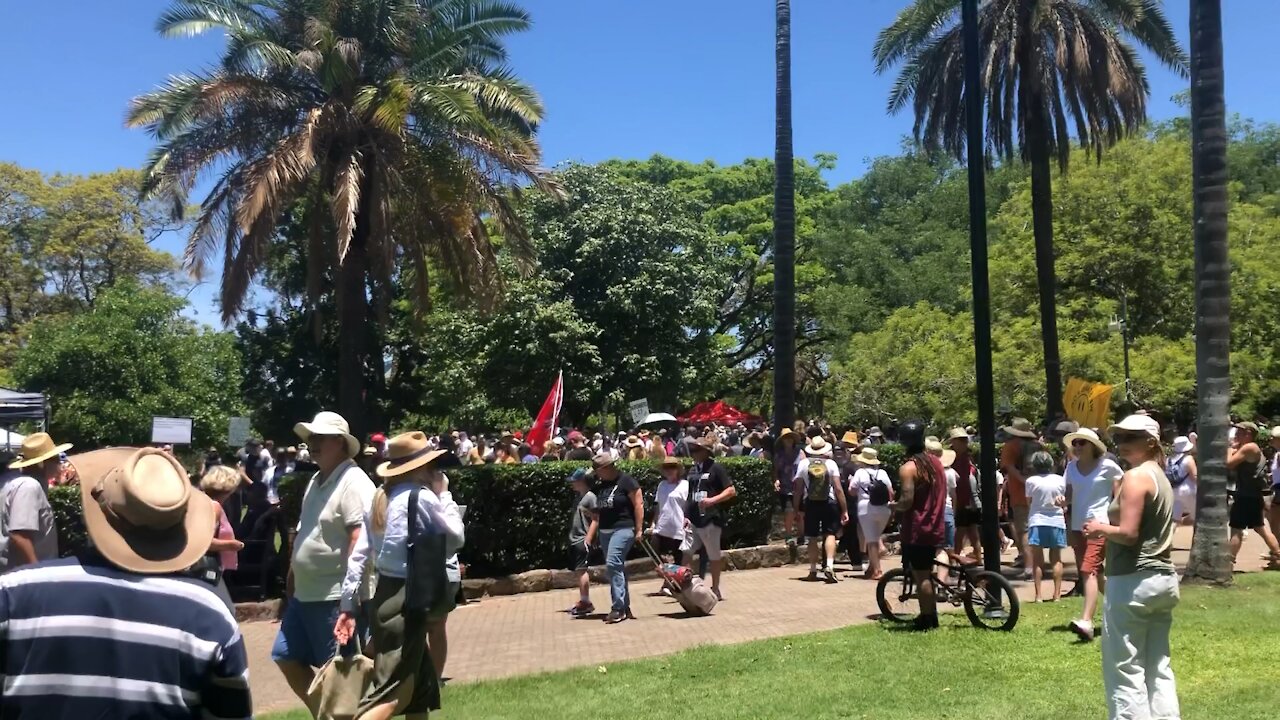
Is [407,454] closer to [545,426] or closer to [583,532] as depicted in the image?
[583,532]

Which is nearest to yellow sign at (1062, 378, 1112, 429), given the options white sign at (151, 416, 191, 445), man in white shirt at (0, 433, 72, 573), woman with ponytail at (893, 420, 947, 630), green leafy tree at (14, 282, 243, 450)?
woman with ponytail at (893, 420, 947, 630)

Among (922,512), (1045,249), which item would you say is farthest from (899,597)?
(1045,249)

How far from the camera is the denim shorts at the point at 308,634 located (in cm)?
564

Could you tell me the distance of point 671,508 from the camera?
38.2 feet

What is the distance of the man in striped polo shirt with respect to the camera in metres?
2.52

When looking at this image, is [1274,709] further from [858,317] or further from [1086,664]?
[858,317]

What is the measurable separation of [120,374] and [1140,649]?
35370 mm

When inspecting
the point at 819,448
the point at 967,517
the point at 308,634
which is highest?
the point at 819,448

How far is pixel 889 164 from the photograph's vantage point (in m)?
47.7

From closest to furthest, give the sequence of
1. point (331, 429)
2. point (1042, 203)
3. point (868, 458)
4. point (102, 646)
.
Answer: point (102, 646) → point (331, 429) → point (868, 458) → point (1042, 203)

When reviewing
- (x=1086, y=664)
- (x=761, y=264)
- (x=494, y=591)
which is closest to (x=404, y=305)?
(x=761, y=264)

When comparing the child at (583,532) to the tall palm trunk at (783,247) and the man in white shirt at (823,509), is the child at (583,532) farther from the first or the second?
the tall palm trunk at (783,247)

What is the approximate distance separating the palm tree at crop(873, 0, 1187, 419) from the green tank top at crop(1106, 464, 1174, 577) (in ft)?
53.1

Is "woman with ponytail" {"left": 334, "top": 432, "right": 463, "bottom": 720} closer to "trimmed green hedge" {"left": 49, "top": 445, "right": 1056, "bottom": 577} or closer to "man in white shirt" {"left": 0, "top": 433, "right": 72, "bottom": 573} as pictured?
"man in white shirt" {"left": 0, "top": 433, "right": 72, "bottom": 573}
